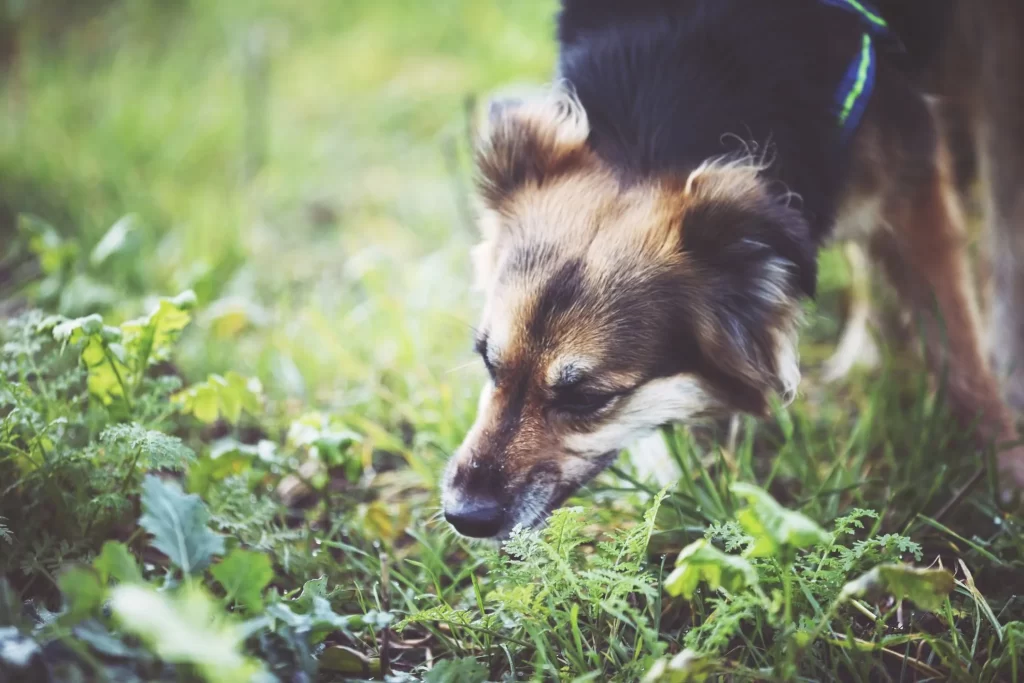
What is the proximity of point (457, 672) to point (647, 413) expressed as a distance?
802 mm

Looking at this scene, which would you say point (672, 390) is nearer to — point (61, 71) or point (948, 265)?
point (948, 265)

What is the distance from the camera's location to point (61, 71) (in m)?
4.44

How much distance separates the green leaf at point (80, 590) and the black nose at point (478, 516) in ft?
2.66

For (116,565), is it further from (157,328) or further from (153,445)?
(157,328)

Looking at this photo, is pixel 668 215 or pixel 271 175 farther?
pixel 271 175

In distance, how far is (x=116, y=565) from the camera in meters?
1.28

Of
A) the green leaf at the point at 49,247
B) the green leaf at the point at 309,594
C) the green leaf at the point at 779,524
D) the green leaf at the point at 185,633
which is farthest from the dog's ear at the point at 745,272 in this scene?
the green leaf at the point at 49,247

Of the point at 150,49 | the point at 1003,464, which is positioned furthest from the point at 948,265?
the point at 150,49

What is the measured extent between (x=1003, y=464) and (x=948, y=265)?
0.65 meters

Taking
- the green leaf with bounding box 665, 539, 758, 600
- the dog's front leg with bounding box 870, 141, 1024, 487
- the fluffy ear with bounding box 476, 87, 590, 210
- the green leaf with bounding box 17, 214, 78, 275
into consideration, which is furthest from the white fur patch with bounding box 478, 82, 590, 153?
the green leaf with bounding box 17, 214, 78, 275

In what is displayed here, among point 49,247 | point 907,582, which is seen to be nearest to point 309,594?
point 907,582

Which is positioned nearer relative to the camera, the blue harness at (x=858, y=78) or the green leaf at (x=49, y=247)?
the blue harness at (x=858, y=78)

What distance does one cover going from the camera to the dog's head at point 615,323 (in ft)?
6.12

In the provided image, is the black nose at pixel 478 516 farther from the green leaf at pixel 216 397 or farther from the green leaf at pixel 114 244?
the green leaf at pixel 114 244
